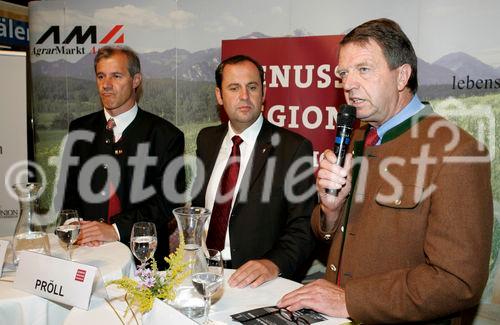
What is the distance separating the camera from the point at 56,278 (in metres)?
1.69

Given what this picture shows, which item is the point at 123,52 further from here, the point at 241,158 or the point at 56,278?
the point at 56,278

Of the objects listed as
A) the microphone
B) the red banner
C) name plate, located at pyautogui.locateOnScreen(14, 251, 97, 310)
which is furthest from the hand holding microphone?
the red banner

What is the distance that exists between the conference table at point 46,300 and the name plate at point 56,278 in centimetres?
5

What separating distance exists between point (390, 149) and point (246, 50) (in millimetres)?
2699

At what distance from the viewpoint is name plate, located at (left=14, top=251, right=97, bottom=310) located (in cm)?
162

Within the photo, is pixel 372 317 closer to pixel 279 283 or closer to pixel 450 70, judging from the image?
pixel 279 283

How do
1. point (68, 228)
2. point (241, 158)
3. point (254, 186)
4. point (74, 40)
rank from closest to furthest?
1. point (68, 228)
2. point (254, 186)
3. point (241, 158)
4. point (74, 40)

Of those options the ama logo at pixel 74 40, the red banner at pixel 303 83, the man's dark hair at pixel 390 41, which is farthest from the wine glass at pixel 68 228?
the ama logo at pixel 74 40

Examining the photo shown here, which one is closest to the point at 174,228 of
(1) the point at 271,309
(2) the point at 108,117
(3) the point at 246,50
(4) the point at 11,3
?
(2) the point at 108,117

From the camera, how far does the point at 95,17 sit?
4.96 m

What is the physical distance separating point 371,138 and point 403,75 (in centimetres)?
31

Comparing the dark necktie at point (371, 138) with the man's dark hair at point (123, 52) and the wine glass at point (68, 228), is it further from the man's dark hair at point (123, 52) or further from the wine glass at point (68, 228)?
the man's dark hair at point (123, 52)

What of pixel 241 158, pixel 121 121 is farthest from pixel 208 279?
pixel 121 121

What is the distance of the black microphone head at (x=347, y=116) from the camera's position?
1.72 metres
